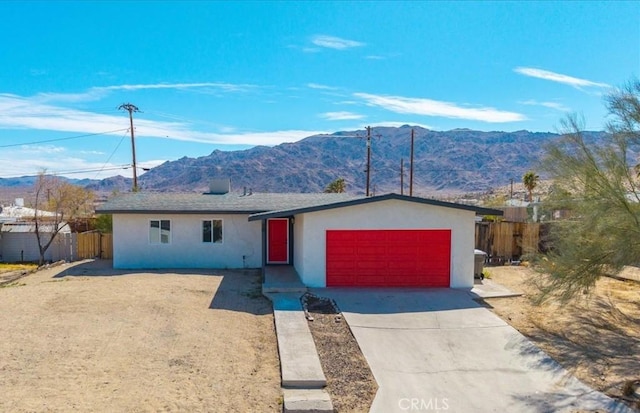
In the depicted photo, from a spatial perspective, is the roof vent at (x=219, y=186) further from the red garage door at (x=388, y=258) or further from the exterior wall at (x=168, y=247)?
the red garage door at (x=388, y=258)

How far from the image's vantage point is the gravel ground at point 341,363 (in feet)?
24.6

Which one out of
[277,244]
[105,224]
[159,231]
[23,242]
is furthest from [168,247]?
[23,242]

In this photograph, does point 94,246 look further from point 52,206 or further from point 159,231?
point 52,206

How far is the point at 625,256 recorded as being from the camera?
1090 centimetres

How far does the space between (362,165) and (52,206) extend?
128 meters

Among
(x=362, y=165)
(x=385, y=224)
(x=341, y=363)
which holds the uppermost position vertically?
(x=362, y=165)

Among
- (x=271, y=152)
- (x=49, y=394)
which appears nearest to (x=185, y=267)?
(x=49, y=394)

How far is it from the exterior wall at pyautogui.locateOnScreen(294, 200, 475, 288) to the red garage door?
188 millimetres

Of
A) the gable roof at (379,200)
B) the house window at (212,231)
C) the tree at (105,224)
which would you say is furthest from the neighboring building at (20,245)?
the gable roof at (379,200)

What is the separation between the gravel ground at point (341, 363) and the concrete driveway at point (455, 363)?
182mm

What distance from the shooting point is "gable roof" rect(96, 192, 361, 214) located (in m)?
19.2

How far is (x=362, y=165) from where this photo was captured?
152 m

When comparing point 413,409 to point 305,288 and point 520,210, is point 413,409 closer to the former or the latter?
point 305,288

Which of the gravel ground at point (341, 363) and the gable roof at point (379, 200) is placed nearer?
the gravel ground at point (341, 363)
